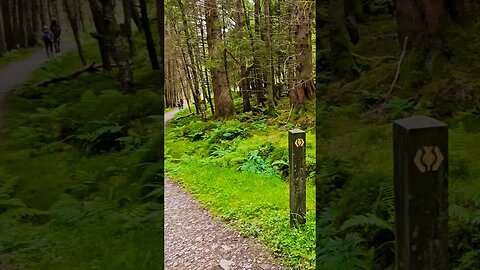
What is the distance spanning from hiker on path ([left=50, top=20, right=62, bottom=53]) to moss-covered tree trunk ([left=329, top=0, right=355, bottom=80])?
5.95ft

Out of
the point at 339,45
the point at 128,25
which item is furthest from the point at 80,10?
the point at 339,45

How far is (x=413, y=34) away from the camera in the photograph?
259 centimetres

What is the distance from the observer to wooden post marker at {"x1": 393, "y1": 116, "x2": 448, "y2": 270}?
3.73 feet

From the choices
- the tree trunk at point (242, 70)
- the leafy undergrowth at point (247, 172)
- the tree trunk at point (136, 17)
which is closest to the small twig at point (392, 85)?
the leafy undergrowth at point (247, 172)

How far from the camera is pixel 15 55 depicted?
6.49ft

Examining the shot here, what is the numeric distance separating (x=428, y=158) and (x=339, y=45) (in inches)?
77.2

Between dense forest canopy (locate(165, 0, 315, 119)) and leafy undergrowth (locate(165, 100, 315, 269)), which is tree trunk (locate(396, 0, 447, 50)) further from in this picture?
dense forest canopy (locate(165, 0, 315, 119))

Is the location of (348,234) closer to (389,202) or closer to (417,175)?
(389,202)

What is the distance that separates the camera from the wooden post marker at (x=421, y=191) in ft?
3.73

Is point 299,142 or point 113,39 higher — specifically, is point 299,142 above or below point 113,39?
below

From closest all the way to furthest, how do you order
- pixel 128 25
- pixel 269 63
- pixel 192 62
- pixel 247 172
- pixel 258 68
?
1. pixel 128 25
2. pixel 247 172
3. pixel 269 63
4. pixel 258 68
5. pixel 192 62

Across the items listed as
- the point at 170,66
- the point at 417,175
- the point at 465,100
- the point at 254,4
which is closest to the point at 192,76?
the point at 170,66

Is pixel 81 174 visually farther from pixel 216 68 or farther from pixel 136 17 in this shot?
pixel 216 68

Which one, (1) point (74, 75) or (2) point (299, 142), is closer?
(1) point (74, 75)
